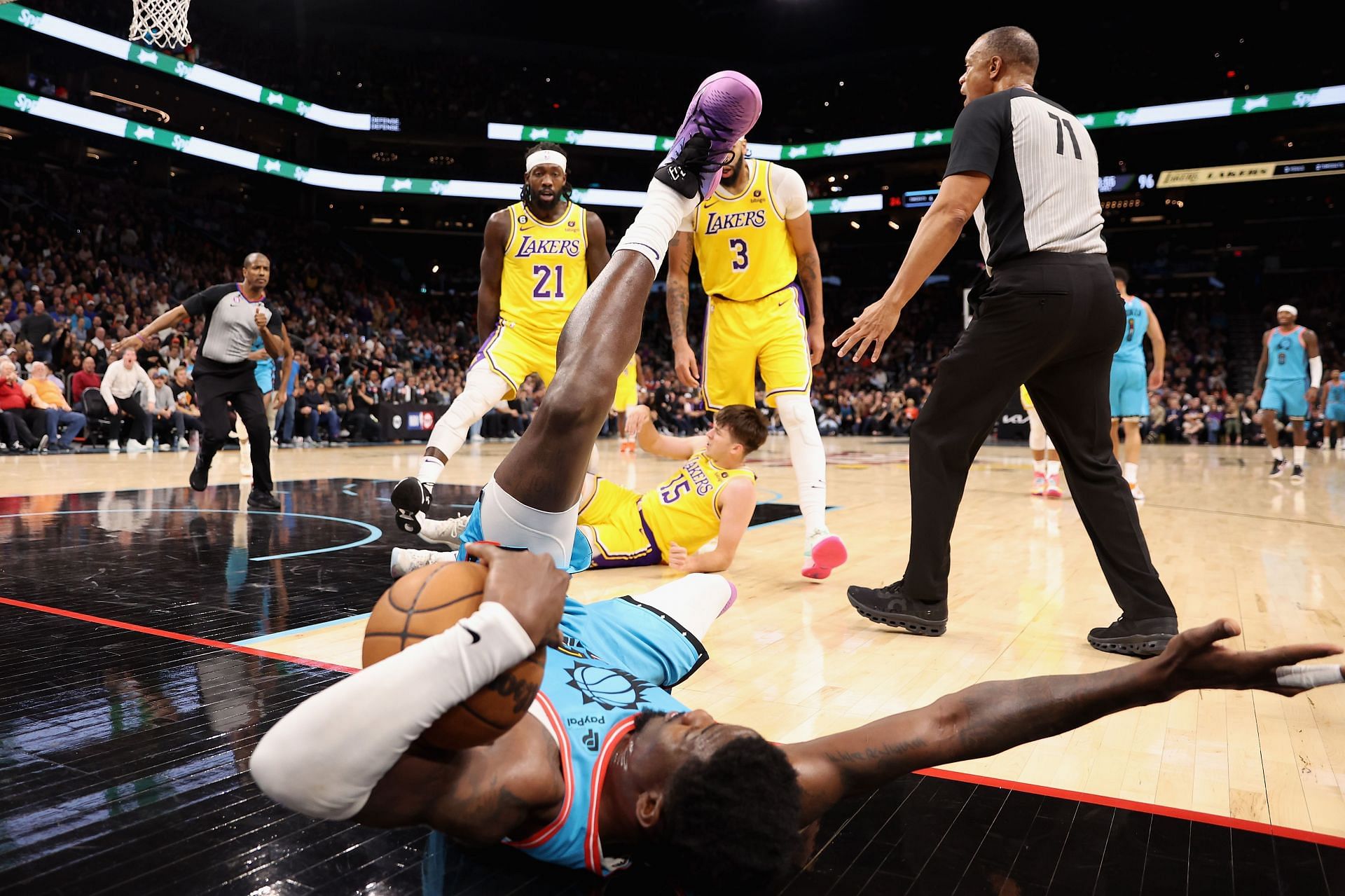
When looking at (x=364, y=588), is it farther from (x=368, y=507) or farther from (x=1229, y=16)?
(x=1229, y=16)

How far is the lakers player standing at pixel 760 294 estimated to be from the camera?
434 cm

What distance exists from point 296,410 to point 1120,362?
1251cm

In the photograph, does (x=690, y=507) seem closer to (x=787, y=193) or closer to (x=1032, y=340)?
(x=787, y=193)

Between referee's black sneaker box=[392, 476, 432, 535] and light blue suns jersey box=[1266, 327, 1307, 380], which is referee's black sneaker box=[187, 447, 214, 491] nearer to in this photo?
referee's black sneaker box=[392, 476, 432, 535]

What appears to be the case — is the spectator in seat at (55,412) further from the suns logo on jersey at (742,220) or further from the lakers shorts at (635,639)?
the lakers shorts at (635,639)

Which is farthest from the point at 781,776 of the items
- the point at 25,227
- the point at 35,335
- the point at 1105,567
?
the point at 25,227

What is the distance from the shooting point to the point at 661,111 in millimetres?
29969

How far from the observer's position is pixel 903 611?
3.17 metres

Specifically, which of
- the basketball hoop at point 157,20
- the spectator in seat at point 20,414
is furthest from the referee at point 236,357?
the spectator in seat at point 20,414

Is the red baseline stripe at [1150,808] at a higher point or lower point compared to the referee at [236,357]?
lower

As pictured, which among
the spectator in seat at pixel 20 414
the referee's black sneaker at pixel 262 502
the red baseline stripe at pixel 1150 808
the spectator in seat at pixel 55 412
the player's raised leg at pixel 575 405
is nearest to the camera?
the red baseline stripe at pixel 1150 808

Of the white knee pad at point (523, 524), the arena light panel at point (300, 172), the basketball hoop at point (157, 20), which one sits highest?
the arena light panel at point (300, 172)

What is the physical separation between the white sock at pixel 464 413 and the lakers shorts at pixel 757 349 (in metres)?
1.30

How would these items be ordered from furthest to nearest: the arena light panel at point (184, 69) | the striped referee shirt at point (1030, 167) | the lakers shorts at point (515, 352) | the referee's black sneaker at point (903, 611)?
the arena light panel at point (184, 69) → the lakers shorts at point (515, 352) → the referee's black sneaker at point (903, 611) → the striped referee shirt at point (1030, 167)
